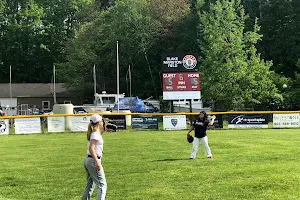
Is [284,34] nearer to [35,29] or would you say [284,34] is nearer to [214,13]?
[214,13]

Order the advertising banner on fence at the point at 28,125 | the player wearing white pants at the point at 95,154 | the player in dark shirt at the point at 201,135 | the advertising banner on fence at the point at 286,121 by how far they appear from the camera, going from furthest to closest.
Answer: the advertising banner on fence at the point at 286,121 < the advertising banner on fence at the point at 28,125 < the player in dark shirt at the point at 201,135 < the player wearing white pants at the point at 95,154

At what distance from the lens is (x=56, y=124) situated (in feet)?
107

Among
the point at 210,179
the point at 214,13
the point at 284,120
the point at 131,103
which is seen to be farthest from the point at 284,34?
the point at 210,179

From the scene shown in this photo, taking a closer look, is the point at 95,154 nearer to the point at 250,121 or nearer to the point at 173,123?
the point at 173,123

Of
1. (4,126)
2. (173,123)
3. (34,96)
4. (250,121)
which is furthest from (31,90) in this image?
(250,121)

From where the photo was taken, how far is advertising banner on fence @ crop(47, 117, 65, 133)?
32438 millimetres

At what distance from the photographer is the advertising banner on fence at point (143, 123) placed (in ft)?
110

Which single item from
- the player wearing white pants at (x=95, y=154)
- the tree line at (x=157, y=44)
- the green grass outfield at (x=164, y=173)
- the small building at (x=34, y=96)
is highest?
the tree line at (x=157, y=44)

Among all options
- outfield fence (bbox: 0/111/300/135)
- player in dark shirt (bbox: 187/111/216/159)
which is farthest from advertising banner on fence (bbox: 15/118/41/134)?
player in dark shirt (bbox: 187/111/216/159)

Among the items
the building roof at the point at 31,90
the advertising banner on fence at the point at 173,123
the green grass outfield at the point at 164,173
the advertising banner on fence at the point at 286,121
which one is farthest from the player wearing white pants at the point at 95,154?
the building roof at the point at 31,90

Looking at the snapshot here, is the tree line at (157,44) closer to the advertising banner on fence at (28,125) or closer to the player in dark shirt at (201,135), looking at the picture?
the advertising banner on fence at (28,125)

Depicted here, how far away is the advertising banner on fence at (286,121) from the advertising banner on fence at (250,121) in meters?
0.77

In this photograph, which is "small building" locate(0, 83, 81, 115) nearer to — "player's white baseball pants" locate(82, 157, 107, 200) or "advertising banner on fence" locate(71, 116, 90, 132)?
"advertising banner on fence" locate(71, 116, 90, 132)

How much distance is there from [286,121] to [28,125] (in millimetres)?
18713
